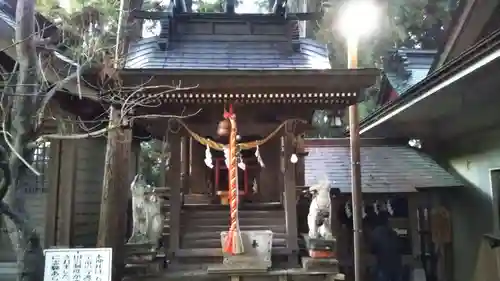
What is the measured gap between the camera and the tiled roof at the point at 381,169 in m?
10.3

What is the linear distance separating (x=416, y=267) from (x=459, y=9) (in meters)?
5.92

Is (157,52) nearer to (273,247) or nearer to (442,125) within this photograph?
(273,247)

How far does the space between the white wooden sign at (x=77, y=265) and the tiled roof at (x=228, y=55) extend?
3.95 m

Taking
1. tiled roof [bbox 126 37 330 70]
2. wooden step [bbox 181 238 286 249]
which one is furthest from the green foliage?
wooden step [bbox 181 238 286 249]

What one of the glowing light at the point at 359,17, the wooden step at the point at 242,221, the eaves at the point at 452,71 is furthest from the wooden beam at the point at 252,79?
the wooden step at the point at 242,221

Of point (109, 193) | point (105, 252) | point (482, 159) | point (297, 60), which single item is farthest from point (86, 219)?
point (482, 159)

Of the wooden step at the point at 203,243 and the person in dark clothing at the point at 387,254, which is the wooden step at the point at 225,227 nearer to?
the wooden step at the point at 203,243

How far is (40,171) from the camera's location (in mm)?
7773

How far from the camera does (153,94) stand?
23.2 feet

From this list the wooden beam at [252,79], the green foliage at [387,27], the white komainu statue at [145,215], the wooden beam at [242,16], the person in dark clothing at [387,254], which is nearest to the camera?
the wooden beam at [252,79]

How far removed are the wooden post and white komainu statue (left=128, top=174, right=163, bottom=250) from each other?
9.5 inches

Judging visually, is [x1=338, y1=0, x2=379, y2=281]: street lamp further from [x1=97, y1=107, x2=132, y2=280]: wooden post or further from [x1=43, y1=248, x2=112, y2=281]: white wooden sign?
[x1=97, y1=107, x2=132, y2=280]: wooden post

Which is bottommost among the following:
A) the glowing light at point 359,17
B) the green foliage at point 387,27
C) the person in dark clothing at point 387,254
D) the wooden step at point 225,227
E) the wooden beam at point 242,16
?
the person in dark clothing at point 387,254

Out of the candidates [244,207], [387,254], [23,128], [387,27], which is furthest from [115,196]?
[387,27]
